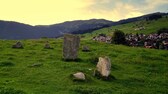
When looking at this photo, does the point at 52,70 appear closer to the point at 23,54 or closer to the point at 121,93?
the point at 121,93

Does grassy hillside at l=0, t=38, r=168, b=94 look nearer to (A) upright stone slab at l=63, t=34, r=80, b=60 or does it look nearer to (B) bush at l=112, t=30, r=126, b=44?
(A) upright stone slab at l=63, t=34, r=80, b=60

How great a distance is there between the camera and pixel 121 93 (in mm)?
27125

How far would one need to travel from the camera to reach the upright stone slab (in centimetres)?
4019

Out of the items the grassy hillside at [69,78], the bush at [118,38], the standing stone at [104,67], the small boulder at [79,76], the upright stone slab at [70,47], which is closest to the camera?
the grassy hillside at [69,78]

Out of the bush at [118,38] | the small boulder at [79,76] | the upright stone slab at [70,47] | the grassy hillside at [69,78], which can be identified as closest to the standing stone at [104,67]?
the grassy hillside at [69,78]

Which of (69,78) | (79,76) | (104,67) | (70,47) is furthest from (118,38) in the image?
(79,76)

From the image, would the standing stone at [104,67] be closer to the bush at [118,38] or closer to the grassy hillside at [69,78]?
the grassy hillside at [69,78]

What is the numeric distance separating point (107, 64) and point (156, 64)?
42.5ft

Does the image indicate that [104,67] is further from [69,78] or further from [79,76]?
[69,78]

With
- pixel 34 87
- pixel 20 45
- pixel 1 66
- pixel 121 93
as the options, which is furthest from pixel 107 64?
pixel 20 45

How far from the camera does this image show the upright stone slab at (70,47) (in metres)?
40.2

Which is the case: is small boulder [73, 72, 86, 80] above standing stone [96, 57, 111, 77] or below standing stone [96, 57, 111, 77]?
below

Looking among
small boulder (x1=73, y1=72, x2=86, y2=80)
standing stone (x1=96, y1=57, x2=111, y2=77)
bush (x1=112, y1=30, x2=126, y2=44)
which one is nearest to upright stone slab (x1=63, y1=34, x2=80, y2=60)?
standing stone (x1=96, y1=57, x2=111, y2=77)

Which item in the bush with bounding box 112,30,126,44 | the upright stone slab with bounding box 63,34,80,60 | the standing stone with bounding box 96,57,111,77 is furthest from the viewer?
the bush with bounding box 112,30,126,44
